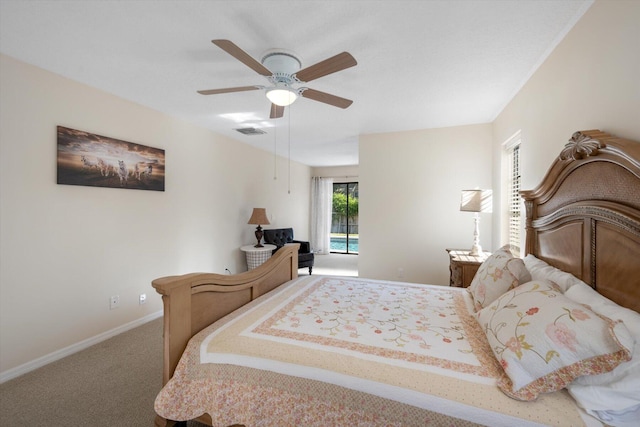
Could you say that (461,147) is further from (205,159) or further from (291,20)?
(205,159)

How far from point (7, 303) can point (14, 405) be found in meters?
0.77

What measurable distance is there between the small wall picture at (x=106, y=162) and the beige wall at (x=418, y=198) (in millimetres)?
2928

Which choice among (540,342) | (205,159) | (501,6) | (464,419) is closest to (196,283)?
(464,419)

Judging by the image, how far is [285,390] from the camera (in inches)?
47.4

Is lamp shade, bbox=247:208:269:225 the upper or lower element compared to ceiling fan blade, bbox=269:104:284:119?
lower

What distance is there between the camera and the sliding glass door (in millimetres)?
7869

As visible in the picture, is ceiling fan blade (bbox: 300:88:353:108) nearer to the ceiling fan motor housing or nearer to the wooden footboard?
the ceiling fan motor housing

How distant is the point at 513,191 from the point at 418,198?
122cm

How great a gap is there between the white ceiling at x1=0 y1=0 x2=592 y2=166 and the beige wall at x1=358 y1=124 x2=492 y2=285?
891 mm

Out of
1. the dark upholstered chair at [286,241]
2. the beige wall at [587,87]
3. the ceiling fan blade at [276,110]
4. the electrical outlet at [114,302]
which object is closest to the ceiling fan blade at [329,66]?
the ceiling fan blade at [276,110]

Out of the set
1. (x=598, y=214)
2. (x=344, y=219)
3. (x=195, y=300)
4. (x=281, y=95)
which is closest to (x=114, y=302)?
(x=195, y=300)

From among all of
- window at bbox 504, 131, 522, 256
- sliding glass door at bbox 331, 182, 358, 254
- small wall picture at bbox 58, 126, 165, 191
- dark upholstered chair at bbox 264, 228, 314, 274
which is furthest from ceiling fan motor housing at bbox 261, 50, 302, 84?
sliding glass door at bbox 331, 182, 358, 254

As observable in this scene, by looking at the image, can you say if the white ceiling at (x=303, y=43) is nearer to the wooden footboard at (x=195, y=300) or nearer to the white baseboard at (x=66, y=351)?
the wooden footboard at (x=195, y=300)

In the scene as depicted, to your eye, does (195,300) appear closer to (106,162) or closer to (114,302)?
(114,302)
